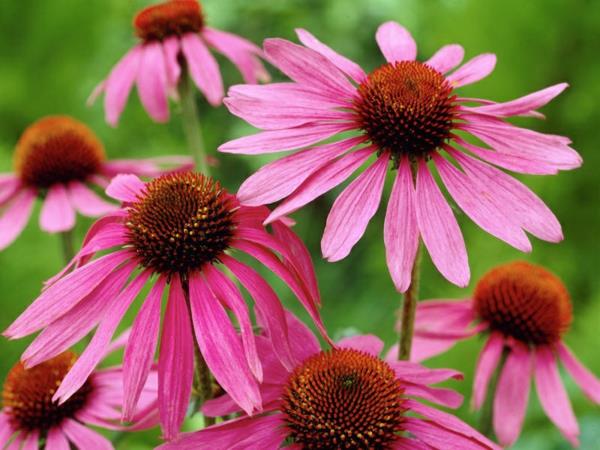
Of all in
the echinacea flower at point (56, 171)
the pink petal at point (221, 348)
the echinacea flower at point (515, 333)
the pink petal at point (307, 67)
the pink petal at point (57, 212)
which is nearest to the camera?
the pink petal at point (221, 348)

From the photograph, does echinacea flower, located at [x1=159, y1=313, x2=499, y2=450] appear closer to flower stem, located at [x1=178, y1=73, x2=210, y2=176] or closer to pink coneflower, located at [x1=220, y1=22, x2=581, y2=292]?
pink coneflower, located at [x1=220, y1=22, x2=581, y2=292]

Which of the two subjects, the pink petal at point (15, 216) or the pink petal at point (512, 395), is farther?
the pink petal at point (15, 216)

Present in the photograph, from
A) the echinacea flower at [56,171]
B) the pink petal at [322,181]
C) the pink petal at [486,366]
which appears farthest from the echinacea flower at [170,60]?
the pink petal at [486,366]

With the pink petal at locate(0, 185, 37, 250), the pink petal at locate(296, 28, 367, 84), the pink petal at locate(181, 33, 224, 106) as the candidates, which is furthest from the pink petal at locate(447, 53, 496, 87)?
the pink petal at locate(0, 185, 37, 250)

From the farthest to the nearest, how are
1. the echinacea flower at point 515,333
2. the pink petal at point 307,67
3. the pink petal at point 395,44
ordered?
1. the echinacea flower at point 515,333
2. the pink petal at point 395,44
3. the pink petal at point 307,67

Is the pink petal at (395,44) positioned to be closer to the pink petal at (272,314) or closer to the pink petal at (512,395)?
the pink petal at (272,314)

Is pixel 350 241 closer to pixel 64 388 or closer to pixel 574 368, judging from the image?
pixel 64 388

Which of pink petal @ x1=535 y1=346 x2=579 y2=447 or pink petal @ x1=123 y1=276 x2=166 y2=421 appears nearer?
pink petal @ x1=123 y1=276 x2=166 y2=421
